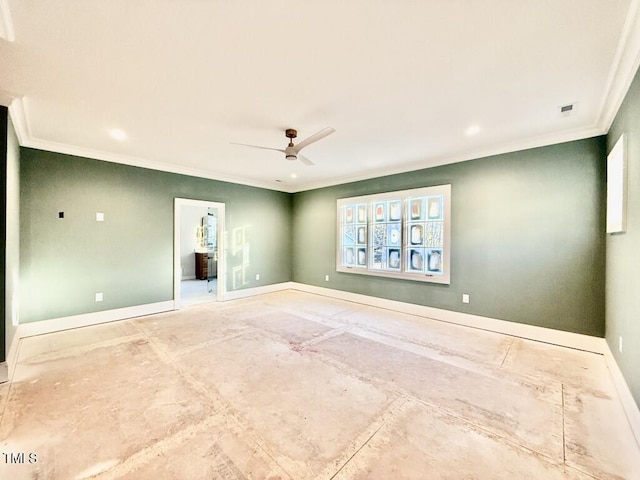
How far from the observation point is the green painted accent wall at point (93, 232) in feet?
12.1

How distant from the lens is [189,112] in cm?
284

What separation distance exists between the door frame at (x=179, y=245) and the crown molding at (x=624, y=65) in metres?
5.63

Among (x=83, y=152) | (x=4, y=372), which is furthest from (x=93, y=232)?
(x=4, y=372)

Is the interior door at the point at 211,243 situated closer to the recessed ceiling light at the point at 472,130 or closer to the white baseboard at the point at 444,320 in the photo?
the white baseboard at the point at 444,320

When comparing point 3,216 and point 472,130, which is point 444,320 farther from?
point 3,216

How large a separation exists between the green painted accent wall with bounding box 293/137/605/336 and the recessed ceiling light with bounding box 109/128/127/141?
4.33 m

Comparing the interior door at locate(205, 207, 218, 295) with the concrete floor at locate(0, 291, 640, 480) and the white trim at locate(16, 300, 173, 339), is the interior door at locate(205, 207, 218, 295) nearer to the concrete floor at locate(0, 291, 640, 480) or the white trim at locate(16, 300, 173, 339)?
the white trim at locate(16, 300, 173, 339)

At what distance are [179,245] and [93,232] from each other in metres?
1.24

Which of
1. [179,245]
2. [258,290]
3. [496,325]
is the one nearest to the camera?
[496,325]

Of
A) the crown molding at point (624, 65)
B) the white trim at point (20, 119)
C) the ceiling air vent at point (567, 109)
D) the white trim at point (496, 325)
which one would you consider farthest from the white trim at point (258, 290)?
the crown molding at point (624, 65)

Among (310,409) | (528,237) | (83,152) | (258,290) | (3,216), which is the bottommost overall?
(310,409)

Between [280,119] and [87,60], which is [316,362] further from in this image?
[87,60]

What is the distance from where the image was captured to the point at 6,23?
1.66m

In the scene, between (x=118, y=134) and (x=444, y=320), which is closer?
(x=118, y=134)
